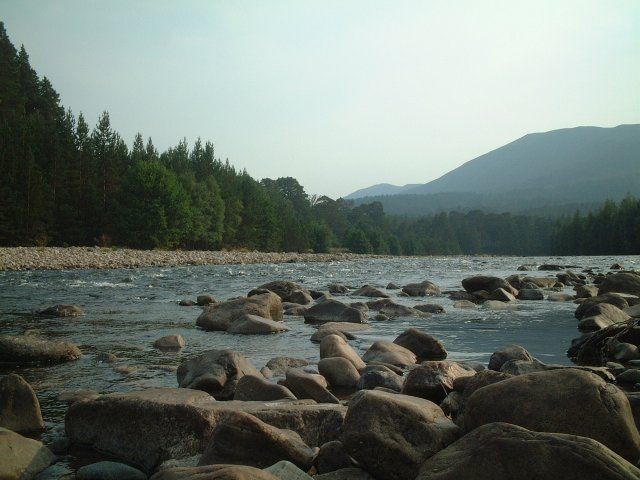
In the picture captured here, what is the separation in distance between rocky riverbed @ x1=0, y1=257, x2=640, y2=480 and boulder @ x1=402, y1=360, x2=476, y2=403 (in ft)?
0.05

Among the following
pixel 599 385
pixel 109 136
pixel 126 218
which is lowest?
pixel 599 385

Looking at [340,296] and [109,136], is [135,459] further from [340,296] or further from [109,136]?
[109,136]

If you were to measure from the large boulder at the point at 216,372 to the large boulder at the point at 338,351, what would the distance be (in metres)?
1.42

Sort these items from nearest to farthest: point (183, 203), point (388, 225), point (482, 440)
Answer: point (482, 440) < point (183, 203) < point (388, 225)

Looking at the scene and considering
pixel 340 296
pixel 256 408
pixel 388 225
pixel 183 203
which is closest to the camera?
pixel 256 408

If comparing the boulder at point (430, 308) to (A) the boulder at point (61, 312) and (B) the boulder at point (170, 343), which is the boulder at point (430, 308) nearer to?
(B) the boulder at point (170, 343)

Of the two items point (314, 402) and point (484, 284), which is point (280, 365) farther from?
point (484, 284)

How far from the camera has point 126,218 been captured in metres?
59.9

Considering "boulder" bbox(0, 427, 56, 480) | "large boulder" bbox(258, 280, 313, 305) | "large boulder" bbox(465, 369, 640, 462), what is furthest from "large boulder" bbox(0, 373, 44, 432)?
"large boulder" bbox(258, 280, 313, 305)

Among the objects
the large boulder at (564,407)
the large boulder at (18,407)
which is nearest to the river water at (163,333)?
the large boulder at (18,407)

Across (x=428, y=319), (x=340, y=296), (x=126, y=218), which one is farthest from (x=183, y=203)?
(x=428, y=319)

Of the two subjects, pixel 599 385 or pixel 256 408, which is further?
A: pixel 256 408

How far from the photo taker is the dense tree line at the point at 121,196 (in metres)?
50.9

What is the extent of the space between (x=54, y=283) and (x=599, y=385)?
23.2 meters
